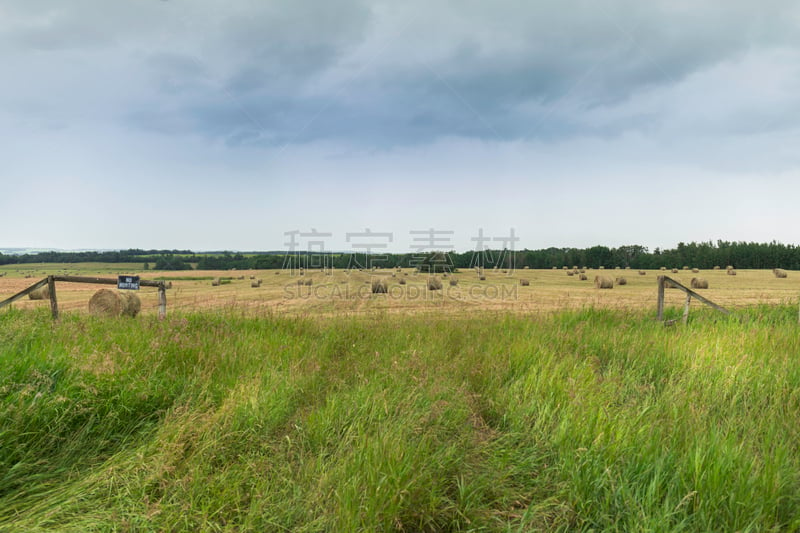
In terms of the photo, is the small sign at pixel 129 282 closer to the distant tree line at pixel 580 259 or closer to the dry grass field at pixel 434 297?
the dry grass field at pixel 434 297

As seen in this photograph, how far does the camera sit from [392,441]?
2846 millimetres

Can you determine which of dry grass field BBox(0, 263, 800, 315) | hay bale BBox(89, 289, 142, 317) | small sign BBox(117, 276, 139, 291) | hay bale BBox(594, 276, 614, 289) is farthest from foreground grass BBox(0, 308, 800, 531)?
hay bale BBox(594, 276, 614, 289)

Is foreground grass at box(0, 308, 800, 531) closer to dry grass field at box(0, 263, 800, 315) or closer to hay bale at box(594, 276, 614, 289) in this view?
dry grass field at box(0, 263, 800, 315)

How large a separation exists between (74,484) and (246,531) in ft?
5.21

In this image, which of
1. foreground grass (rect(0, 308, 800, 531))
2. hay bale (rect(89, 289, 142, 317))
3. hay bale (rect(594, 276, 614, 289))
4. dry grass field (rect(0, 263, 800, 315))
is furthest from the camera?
hay bale (rect(594, 276, 614, 289))

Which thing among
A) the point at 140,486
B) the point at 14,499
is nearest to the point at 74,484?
the point at 14,499

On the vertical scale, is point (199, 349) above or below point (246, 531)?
above

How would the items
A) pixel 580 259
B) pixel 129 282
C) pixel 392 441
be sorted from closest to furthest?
pixel 392 441 < pixel 129 282 < pixel 580 259

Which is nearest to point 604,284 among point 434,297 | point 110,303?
point 434,297

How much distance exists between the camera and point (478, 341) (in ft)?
22.0

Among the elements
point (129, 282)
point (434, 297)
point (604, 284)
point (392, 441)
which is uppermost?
point (129, 282)

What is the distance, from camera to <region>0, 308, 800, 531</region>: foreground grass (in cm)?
248

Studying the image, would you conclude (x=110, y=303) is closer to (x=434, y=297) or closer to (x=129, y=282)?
(x=129, y=282)

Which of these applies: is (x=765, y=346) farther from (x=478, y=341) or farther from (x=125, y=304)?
(x=125, y=304)
